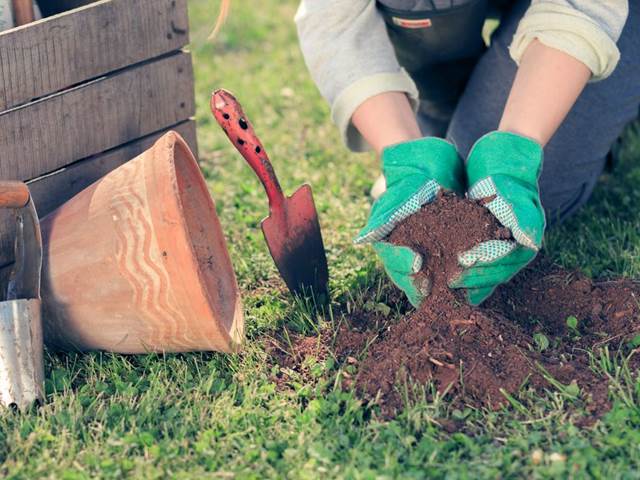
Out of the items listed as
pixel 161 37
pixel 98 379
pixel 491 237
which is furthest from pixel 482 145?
pixel 98 379

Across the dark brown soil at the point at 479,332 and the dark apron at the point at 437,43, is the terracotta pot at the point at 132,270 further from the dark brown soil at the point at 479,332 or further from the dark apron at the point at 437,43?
the dark apron at the point at 437,43

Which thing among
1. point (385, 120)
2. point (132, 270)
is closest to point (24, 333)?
point (132, 270)

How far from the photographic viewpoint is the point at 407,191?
7.22 feet

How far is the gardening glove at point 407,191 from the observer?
2145 millimetres

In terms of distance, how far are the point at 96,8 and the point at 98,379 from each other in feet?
2.92

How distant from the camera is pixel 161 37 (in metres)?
2.46

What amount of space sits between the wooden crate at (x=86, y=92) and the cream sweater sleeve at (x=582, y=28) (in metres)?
0.91

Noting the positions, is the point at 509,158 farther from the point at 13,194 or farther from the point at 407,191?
the point at 13,194

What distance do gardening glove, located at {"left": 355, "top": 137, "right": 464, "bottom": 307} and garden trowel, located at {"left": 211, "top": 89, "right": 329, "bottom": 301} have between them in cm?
18

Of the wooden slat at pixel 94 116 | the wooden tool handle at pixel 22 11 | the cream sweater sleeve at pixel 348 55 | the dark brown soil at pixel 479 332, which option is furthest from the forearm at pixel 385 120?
the wooden tool handle at pixel 22 11

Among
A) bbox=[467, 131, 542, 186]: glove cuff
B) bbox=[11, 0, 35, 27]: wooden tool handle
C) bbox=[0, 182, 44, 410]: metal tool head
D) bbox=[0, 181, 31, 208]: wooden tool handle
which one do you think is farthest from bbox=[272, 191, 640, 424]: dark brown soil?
bbox=[11, 0, 35, 27]: wooden tool handle

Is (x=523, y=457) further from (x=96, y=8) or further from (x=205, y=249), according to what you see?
(x=96, y=8)

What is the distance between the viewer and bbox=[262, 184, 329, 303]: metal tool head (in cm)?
232

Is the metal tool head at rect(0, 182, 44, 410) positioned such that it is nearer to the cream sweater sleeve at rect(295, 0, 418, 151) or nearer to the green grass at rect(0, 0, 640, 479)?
the green grass at rect(0, 0, 640, 479)
